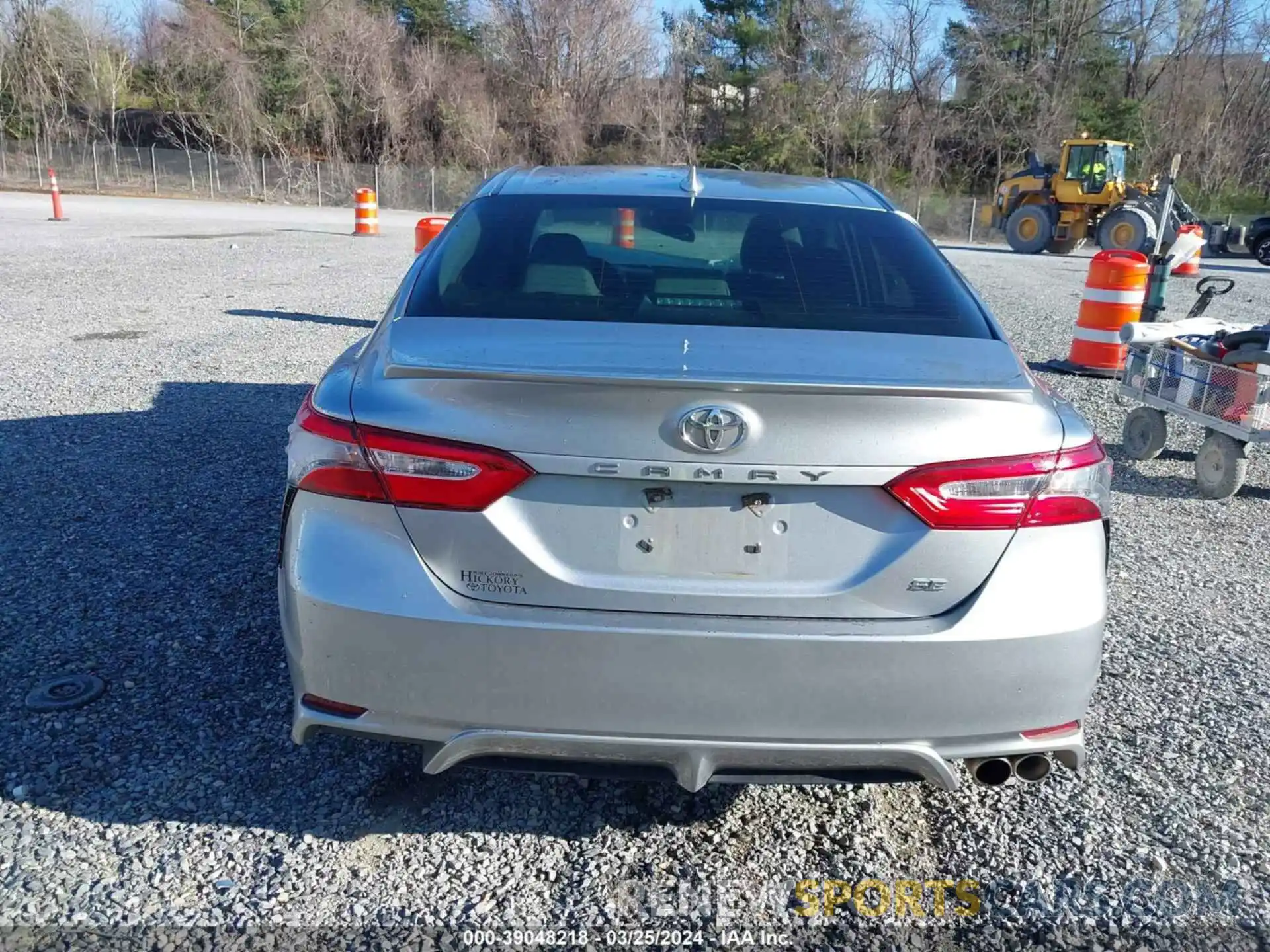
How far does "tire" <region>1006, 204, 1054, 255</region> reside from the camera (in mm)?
29234

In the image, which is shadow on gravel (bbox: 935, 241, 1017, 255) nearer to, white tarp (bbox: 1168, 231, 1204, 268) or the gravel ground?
white tarp (bbox: 1168, 231, 1204, 268)

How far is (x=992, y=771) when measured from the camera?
2459 mm

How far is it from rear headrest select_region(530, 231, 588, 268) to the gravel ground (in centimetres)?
149

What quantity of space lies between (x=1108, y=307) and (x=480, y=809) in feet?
26.5

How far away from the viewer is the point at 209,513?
4973 millimetres

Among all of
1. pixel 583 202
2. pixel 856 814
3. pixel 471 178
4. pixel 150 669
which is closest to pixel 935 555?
pixel 856 814

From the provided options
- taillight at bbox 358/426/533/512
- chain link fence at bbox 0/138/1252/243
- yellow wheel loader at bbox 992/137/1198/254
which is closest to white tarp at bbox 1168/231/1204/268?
taillight at bbox 358/426/533/512

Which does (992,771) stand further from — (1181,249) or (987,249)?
(987,249)

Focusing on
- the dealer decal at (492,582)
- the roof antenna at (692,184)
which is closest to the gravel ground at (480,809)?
the dealer decal at (492,582)

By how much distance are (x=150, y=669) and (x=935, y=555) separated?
2591 mm

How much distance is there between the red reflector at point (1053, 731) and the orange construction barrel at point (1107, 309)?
7.52 m

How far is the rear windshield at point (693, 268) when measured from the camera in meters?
2.80

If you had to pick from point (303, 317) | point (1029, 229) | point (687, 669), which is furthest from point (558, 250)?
point (1029, 229)

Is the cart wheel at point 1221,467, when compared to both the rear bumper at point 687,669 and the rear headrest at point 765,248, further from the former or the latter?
the rear bumper at point 687,669
